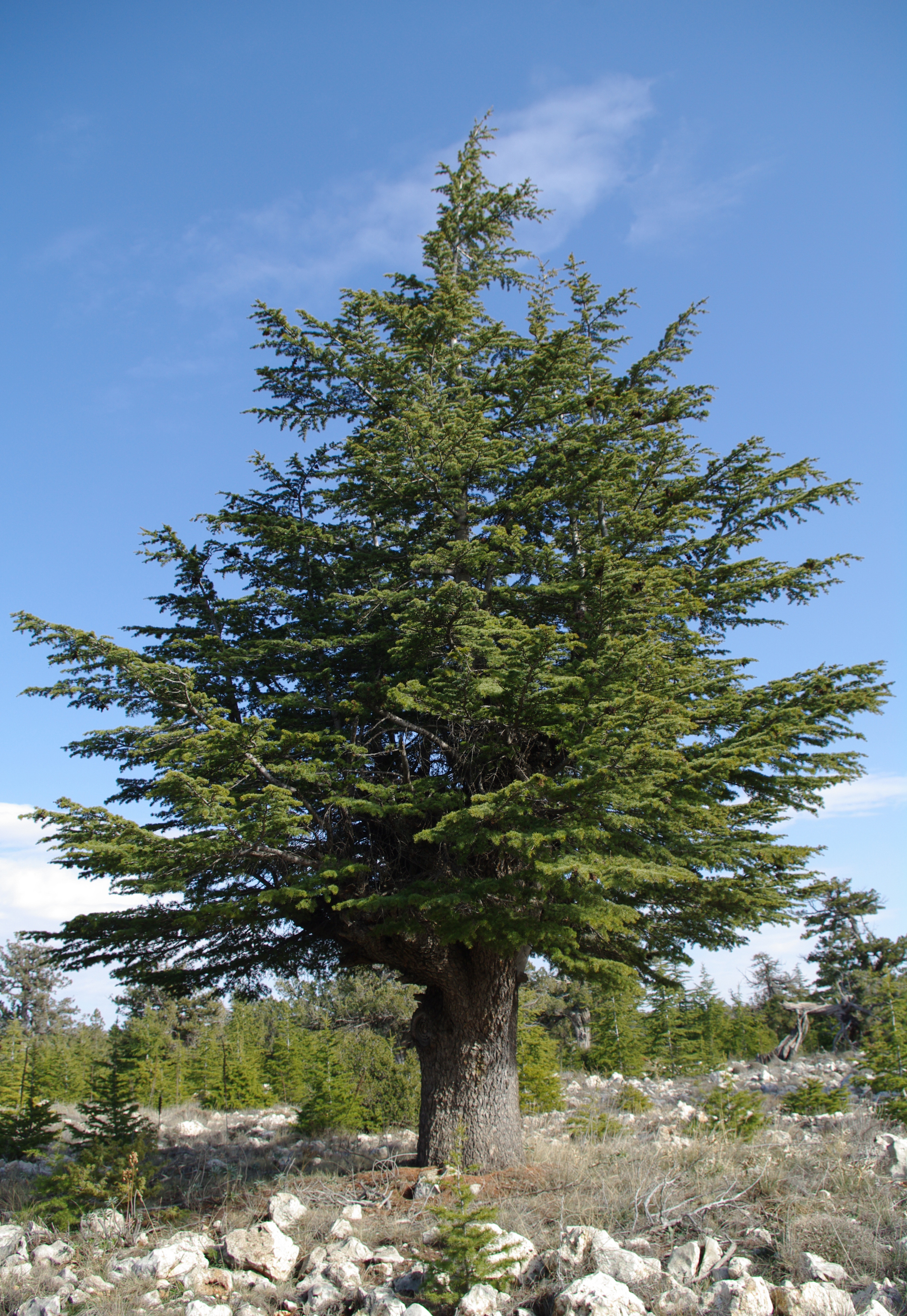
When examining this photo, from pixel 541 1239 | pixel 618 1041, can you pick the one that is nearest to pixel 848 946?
pixel 618 1041

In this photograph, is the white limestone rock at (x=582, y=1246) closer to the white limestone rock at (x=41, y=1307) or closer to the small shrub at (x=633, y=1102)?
the white limestone rock at (x=41, y=1307)

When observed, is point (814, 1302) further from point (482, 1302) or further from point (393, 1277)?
point (393, 1277)

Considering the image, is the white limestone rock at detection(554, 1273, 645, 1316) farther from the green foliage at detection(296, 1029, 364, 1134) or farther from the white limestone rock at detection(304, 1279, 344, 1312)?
the green foliage at detection(296, 1029, 364, 1134)

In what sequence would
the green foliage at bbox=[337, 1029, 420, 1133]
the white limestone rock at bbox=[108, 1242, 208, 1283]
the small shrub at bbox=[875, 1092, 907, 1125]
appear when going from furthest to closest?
the green foliage at bbox=[337, 1029, 420, 1133]
the small shrub at bbox=[875, 1092, 907, 1125]
the white limestone rock at bbox=[108, 1242, 208, 1283]

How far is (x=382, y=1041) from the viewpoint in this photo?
52.3 feet

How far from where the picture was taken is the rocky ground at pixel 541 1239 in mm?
5133

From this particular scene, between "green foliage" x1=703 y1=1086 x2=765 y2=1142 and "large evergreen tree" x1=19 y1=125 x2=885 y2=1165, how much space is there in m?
1.92

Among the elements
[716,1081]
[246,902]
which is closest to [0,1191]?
[246,902]

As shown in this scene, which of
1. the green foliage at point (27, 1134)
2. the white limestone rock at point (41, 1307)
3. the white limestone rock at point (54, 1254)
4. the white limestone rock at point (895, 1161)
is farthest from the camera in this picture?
the green foliage at point (27, 1134)

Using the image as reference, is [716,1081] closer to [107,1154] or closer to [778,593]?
[778,593]

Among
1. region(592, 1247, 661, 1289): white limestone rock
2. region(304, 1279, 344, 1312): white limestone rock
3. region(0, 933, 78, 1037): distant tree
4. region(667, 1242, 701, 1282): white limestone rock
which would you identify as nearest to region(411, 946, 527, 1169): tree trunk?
region(304, 1279, 344, 1312): white limestone rock

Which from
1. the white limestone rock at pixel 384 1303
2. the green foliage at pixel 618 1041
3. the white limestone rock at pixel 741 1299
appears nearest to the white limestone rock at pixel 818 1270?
the white limestone rock at pixel 741 1299

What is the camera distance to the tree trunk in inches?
351

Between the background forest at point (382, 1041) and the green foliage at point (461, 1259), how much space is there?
4.15 metres
